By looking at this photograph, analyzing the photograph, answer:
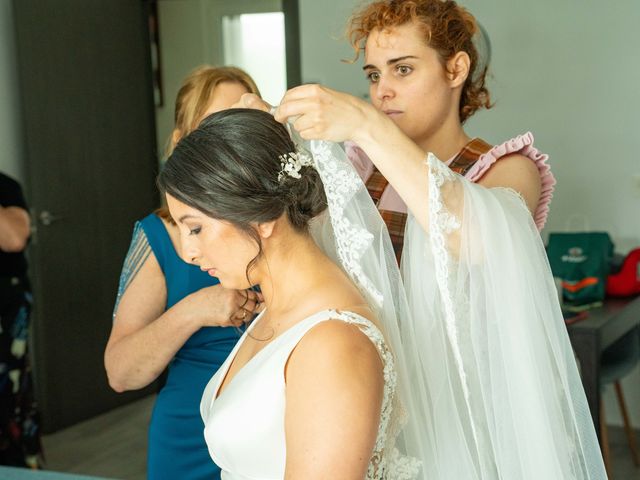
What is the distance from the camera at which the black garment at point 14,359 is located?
10.2 feet

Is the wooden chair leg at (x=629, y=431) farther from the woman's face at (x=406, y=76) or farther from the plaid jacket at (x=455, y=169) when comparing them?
the woman's face at (x=406, y=76)

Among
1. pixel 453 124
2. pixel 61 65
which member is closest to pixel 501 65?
pixel 61 65

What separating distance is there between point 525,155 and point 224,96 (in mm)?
673

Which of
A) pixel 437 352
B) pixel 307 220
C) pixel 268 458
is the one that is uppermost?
pixel 307 220

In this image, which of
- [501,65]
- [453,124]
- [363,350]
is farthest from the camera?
[501,65]

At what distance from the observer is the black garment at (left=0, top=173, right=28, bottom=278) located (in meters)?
3.07

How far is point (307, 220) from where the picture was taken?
1410mm

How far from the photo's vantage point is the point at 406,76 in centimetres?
158

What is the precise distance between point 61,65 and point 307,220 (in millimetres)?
3349

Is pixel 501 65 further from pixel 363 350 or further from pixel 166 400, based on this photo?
pixel 363 350

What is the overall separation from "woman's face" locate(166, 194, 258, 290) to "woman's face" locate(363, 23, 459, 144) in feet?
1.41

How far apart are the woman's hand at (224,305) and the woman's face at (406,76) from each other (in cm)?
45

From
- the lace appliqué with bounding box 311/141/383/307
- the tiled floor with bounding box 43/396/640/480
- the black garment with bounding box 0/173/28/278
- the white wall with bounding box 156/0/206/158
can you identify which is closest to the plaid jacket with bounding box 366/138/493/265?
the lace appliqué with bounding box 311/141/383/307

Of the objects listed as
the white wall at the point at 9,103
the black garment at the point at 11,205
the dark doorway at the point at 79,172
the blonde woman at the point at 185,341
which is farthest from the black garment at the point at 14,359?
the blonde woman at the point at 185,341
